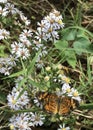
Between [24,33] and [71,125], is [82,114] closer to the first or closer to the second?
[71,125]

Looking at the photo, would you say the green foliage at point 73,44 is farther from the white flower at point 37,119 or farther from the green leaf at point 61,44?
the white flower at point 37,119

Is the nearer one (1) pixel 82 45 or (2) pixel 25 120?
(2) pixel 25 120

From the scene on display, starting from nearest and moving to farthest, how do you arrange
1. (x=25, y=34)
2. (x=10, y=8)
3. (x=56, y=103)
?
(x=56, y=103)
(x=25, y=34)
(x=10, y=8)

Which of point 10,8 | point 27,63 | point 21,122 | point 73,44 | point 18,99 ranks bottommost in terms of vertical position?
point 21,122

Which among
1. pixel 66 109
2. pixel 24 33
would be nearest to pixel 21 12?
pixel 24 33

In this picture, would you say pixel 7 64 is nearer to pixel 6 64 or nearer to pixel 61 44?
pixel 6 64

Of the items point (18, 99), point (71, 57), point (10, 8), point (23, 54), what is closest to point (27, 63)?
point (23, 54)
